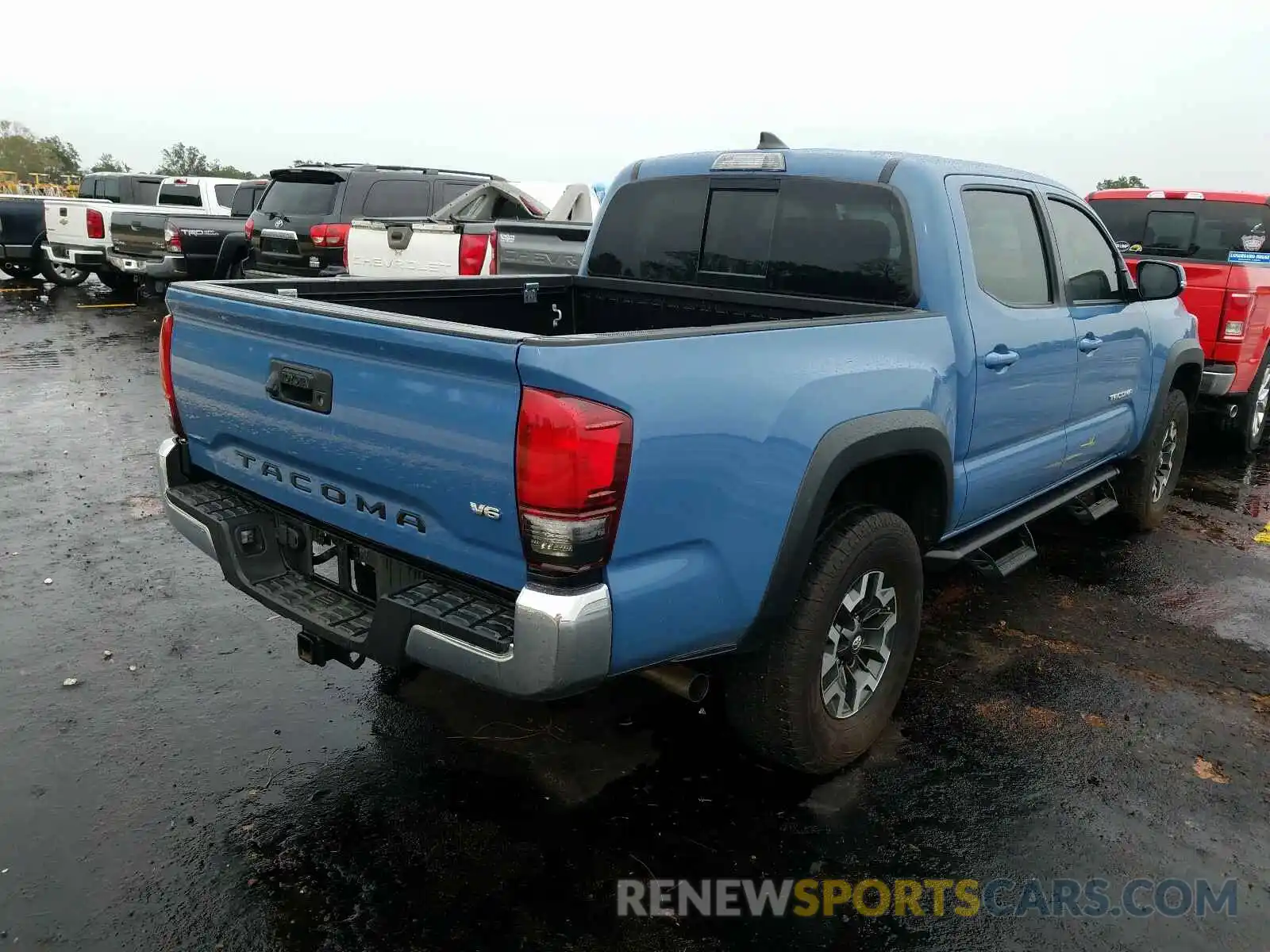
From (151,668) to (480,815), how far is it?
5.57 ft

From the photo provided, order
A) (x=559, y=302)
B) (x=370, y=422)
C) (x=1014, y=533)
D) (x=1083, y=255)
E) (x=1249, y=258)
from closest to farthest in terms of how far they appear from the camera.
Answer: (x=370, y=422) → (x=559, y=302) → (x=1083, y=255) → (x=1014, y=533) → (x=1249, y=258)

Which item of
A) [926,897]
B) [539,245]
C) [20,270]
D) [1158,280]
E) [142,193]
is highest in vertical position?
[142,193]

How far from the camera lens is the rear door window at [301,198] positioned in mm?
11203

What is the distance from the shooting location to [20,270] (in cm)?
1786

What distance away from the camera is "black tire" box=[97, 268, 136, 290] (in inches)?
622

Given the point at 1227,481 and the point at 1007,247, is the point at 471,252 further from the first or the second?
the point at 1227,481

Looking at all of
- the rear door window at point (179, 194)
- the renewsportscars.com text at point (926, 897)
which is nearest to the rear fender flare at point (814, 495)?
the renewsportscars.com text at point (926, 897)

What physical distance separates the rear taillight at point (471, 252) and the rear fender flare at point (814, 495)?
20.9 ft

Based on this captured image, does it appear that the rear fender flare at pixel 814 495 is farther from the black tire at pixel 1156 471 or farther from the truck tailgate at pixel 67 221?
the truck tailgate at pixel 67 221

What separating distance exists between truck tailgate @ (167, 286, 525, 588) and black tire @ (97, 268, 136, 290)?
1452cm

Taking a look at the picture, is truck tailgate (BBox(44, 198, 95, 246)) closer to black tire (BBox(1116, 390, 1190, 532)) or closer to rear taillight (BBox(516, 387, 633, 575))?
black tire (BBox(1116, 390, 1190, 532))

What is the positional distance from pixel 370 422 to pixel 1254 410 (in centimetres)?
772

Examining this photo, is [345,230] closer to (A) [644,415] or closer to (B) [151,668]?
(B) [151,668]

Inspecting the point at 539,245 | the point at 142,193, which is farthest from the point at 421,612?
the point at 142,193
